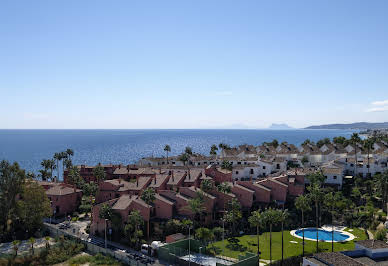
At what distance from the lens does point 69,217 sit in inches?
2736

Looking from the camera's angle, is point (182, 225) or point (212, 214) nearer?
point (182, 225)

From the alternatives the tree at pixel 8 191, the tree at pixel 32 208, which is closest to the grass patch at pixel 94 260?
the tree at pixel 32 208

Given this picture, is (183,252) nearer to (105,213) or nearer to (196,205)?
(196,205)

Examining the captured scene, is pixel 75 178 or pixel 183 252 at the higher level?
pixel 75 178

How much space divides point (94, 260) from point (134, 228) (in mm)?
8987

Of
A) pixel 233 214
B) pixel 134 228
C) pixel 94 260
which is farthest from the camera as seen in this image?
pixel 233 214

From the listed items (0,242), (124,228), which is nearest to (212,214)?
(124,228)

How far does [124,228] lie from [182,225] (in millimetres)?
10071

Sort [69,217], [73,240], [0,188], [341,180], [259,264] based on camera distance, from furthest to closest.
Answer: [341,180]
[69,217]
[0,188]
[73,240]
[259,264]

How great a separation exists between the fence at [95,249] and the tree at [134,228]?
4.16 metres

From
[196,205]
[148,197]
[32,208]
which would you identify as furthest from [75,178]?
[196,205]

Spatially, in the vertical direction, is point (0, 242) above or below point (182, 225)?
below

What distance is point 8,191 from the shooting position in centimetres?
6391

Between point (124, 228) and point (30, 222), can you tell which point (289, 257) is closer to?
point (124, 228)
